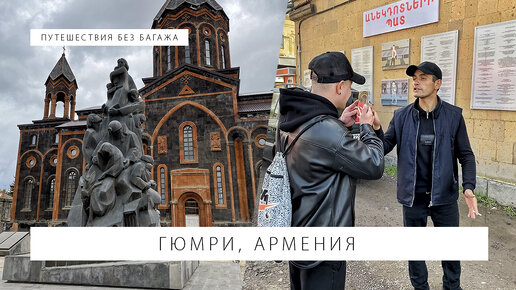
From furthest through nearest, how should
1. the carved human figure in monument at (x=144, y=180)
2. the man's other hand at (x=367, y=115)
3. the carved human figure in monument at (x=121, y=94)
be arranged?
the carved human figure in monument at (x=121, y=94), the carved human figure in monument at (x=144, y=180), the man's other hand at (x=367, y=115)

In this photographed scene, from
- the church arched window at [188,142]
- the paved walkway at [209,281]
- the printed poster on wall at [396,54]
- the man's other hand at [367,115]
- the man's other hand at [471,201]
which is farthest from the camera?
the church arched window at [188,142]

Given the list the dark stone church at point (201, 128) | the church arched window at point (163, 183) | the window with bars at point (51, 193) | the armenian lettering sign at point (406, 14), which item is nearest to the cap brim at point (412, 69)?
the armenian lettering sign at point (406, 14)

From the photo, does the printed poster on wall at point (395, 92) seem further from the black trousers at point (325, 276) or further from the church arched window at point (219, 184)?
the church arched window at point (219, 184)

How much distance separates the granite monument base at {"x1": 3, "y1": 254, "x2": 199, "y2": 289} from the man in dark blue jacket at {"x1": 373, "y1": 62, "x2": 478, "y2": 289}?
9.19 ft

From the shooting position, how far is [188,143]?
9.48m

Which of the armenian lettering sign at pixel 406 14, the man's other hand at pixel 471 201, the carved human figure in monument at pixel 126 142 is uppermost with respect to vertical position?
the armenian lettering sign at pixel 406 14

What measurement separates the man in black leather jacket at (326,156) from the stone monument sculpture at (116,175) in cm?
342

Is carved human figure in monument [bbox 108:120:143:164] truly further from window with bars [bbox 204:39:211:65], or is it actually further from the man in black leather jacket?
window with bars [bbox 204:39:211:65]

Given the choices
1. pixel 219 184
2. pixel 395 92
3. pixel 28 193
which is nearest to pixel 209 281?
pixel 395 92

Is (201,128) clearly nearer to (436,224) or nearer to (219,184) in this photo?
(219,184)

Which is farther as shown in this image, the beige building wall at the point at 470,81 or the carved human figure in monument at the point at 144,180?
the carved human figure in monument at the point at 144,180

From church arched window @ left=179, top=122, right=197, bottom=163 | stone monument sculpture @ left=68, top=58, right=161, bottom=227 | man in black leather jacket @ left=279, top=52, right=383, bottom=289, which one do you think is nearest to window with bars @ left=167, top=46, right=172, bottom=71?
church arched window @ left=179, top=122, right=197, bottom=163

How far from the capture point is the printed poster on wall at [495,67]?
2.59m

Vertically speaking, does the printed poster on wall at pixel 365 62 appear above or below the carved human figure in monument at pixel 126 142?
above
